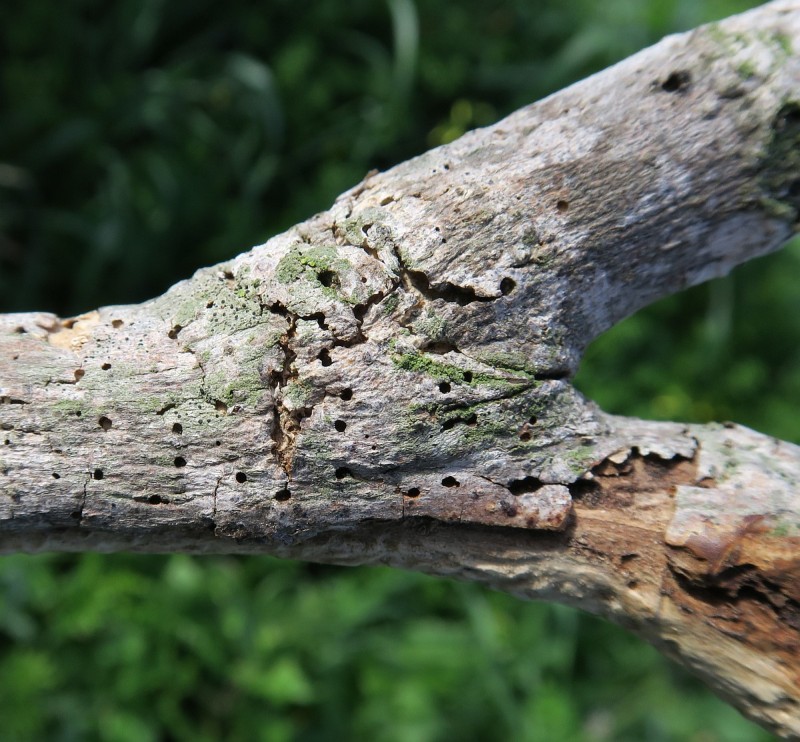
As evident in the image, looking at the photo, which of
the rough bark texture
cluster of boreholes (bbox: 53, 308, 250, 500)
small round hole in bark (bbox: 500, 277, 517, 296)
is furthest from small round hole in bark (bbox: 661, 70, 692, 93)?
cluster of boreholes (bbox: 53, 308, 250, 500)

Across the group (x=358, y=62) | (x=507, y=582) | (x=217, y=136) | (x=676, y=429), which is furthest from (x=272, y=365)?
(x=358, y=62)

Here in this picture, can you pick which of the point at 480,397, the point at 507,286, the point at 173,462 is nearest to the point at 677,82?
the point at 507,286

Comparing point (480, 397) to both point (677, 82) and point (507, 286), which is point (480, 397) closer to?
point (507, 286)

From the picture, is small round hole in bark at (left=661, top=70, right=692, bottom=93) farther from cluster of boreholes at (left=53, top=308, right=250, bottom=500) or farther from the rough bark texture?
cluster of boreholes at (left=53, top=308, right=250, bottom=500)

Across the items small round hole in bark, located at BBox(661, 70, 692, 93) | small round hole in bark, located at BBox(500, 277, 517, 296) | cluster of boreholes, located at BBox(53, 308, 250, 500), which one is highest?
small round hole in bark, located at BBox(661, 70, 692, 93)

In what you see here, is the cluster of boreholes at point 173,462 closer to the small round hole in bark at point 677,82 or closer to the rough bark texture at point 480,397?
the rough bark texture at point 480,397

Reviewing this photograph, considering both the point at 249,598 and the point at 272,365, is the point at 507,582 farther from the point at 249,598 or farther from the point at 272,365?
the point at 249,598
